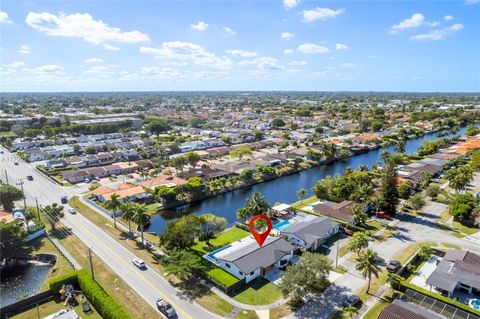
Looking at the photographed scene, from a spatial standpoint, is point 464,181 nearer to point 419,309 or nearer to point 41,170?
point 419,309

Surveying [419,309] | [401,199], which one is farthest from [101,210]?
[401,199]

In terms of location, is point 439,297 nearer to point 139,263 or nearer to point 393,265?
point 393,265

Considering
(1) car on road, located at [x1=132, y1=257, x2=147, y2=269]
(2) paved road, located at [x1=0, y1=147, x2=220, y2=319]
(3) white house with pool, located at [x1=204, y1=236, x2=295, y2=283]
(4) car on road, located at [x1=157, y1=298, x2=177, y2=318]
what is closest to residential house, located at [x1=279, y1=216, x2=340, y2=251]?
(3) white house with pool, located at [x1=204, y1=236, x2=295, y2=283]

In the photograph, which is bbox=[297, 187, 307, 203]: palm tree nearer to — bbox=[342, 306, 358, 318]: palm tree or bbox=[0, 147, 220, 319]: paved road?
bbox=[342, 306, 358, 318]: palm tree

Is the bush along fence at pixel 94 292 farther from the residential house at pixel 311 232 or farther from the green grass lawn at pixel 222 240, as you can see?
the residential house at pixel 311 232

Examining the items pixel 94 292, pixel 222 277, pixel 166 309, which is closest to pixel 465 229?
pixel 222 277

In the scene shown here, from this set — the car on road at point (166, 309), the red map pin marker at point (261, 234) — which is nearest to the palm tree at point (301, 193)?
the red map pin marker at point (261, 234)
